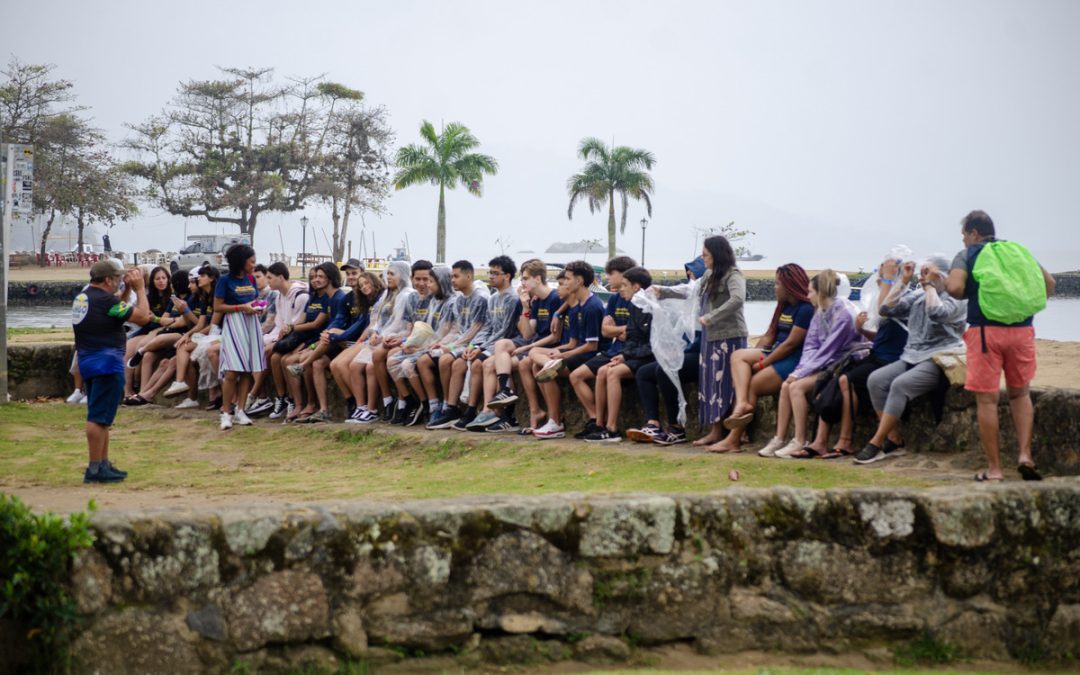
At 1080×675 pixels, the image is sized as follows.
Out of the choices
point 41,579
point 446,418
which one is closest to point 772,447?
point 446,418

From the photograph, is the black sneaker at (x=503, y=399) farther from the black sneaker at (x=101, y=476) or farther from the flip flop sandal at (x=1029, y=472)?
the flip flop sandal at (x=1029, y=472)

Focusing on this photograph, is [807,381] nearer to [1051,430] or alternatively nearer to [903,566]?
[1051,430]

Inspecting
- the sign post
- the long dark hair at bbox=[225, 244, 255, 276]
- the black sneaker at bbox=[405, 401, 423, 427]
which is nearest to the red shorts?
the black sneaker at bbox=[405, 401, 423, 427]

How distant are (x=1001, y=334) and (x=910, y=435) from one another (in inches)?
57.7

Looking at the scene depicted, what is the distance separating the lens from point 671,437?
9.48 meters

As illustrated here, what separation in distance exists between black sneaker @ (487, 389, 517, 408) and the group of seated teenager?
0.07ft

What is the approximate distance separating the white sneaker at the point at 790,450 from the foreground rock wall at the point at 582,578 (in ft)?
10.2

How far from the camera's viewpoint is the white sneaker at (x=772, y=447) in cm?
856

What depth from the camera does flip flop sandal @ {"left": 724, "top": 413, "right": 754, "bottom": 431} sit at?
891 centimetres

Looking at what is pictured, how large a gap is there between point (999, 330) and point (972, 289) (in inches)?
12.4

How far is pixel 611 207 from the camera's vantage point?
64875 millimetres

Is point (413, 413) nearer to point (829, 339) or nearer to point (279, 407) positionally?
point (279, 407)

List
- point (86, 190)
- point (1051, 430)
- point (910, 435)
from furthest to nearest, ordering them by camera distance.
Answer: point (86, 190)
point (910, 435)
point (1051, 430)

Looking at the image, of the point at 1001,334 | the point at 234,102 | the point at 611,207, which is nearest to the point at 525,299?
the point at 1001,334
